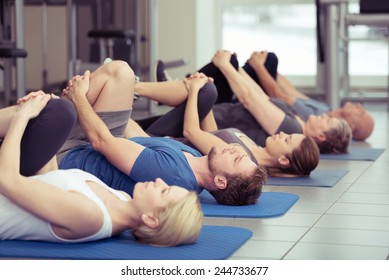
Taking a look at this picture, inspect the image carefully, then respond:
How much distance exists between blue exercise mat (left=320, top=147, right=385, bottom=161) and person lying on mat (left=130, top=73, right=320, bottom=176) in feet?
3.02

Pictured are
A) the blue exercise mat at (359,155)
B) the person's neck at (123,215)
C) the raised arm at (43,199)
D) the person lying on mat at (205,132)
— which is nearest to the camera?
the raised arm at (43,199)

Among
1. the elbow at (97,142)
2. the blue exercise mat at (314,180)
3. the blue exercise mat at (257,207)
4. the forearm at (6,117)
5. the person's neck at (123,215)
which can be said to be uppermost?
the forearm at (6,117)

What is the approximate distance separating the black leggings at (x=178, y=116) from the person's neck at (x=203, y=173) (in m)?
0.84

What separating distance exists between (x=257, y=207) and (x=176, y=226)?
87cm

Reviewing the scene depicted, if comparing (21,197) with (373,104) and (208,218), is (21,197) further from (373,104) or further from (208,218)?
(373,104)

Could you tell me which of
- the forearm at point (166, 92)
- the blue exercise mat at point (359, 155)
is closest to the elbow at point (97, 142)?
the forearm at point (166, 92)

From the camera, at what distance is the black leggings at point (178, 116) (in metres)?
3.87

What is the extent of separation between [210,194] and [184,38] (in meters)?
5.09

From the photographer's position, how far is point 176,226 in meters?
2.38

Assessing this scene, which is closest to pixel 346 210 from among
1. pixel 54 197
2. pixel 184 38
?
pixel 54 197

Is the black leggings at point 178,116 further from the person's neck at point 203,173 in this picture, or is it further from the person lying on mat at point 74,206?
the person lying on mat at point 74,206

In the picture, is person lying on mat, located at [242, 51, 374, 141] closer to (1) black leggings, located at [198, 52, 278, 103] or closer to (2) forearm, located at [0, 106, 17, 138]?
(1) black leggings, located at [198, 52, 278, 103]

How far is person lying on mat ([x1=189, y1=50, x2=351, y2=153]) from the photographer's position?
4.36 metres

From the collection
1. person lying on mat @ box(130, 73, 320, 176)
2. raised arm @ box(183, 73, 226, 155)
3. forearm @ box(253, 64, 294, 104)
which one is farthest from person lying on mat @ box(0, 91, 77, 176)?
forearm @ box(253, 64, 294, 104)
